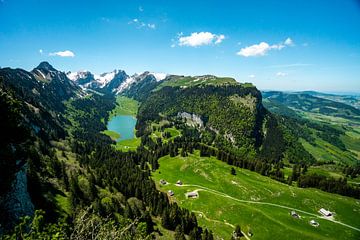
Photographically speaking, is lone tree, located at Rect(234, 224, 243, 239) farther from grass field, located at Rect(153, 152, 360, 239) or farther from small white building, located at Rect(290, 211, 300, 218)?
small white building, located at Rect(290, 211, 300, 218)

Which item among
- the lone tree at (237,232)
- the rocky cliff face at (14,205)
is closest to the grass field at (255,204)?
the lone tree at (237,232)

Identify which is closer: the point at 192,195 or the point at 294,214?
the point at 294,214

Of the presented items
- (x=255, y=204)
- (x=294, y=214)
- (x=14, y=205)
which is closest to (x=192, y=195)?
(x=255, y=204)

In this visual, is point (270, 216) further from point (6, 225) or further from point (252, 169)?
point (6, 225)

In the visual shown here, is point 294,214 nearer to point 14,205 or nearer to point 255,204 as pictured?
point 255,204

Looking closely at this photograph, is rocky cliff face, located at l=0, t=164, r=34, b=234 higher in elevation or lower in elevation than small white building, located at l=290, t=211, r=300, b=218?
higher

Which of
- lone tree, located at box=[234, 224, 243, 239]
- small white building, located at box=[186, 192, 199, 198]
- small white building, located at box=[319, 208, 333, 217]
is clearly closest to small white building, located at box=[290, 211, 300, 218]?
small white building, located at box=[319, 208, 333, 217]

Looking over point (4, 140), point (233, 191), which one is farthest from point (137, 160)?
point (4, 140)

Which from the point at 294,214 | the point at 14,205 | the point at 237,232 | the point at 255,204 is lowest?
the point at 237,232
